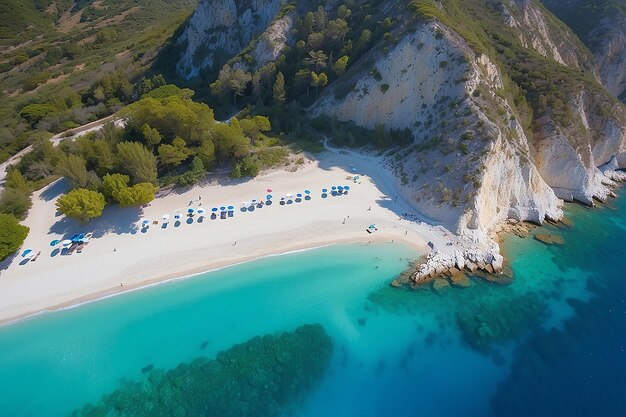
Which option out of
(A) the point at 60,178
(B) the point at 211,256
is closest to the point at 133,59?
(A) the point at 60,178

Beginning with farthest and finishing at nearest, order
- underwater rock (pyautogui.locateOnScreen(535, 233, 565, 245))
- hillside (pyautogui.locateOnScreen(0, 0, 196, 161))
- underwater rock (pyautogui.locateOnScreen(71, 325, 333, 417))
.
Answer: hillside (pyautogui.locateOnScreen(0, 0, 196, 161)) < underwater rock (pyautogui.locateOnScreen(535, 233, 565, 245)) < underwater rock (pyautogui.locateOnScreen(71, 325, 333, 417))

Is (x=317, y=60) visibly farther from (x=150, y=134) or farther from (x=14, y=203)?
(x=14, y=203)

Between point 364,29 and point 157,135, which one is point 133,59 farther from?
point 364,29

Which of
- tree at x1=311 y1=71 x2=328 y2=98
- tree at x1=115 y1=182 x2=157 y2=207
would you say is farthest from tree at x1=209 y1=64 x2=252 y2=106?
tree at x1=115 y1=182 x2=157 y2=207

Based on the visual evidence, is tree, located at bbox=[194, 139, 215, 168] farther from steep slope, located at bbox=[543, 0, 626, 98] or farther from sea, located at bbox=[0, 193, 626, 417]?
steep slope, located at bbox=[543, 0, 626, 98]

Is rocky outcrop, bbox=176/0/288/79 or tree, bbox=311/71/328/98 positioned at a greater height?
rocky outcrop, bbox=176/0/288/79

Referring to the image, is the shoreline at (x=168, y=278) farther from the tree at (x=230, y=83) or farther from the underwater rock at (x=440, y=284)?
the tree at (x=230, y=83)

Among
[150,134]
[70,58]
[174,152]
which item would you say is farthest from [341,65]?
[70,58]

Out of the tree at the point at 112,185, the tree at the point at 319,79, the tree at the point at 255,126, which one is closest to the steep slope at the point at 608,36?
the tree at the point at 319,79

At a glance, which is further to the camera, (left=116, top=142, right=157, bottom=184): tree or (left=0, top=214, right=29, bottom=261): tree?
(left=116, top=142, right=157, bottom=184): tree
